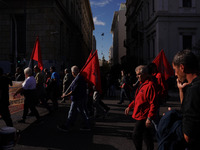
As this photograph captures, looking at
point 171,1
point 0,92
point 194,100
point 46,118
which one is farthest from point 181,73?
point 171,1

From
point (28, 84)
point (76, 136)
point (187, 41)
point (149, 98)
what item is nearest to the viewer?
point (149, 98)

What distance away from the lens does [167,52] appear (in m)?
22.6

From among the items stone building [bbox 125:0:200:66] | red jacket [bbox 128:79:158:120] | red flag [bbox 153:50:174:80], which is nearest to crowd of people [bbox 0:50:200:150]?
red jacket [bbox 128:79:158:120]

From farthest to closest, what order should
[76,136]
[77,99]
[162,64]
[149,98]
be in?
→ [162,64]
[77,99]
[76,136]
[149,98]

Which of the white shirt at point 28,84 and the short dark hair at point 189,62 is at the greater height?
the short dark hair at point 189,62

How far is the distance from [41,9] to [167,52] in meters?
14.7

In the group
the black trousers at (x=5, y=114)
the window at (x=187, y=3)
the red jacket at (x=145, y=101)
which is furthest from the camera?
the window at (x=187, y=3)

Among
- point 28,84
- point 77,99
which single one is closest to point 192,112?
point 77,99

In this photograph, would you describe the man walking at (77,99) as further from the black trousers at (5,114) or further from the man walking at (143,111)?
the man walking at (143,111)

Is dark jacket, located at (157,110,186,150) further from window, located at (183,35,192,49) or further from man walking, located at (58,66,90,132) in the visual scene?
window, located at (183,35,192,49)

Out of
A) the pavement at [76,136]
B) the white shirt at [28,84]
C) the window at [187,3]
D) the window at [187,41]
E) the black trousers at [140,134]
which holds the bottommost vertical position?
the pavement at [76,136]

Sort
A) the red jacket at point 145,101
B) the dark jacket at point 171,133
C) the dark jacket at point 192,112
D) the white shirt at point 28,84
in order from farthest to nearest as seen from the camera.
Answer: the white shirt at point 28,84, the red jacket at point 145,101, the dark jacket at point 171,133, the dark jacket at point 192,112

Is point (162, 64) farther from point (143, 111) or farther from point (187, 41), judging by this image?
point (187, 41)

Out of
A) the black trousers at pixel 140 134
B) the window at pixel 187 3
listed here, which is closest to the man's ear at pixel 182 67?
the black trousers at pixel 140 134
